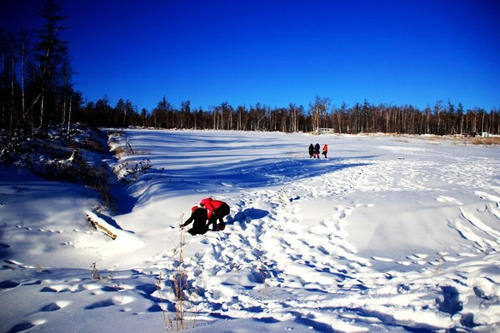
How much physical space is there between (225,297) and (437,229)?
5863mm

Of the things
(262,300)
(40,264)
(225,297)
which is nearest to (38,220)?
(40,264)

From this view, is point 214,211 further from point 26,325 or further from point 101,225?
point 26,325

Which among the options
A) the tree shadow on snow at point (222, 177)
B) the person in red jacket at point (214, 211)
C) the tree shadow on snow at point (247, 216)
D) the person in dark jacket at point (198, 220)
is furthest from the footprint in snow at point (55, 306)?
the tree shadow on snow at point (222, 177)

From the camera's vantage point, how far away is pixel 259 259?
17.1ft

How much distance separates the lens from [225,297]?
3.62 metres

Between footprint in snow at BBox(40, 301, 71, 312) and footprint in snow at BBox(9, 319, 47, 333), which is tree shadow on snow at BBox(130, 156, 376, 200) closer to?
footprint in snow at BBox(40, 301, 71, 312)

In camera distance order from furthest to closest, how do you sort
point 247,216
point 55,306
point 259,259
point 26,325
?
point 247,216 → point 259,259 → point 55,306 → point 26,325

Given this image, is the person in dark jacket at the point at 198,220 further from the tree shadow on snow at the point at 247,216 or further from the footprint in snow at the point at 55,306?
the footprint in snow at the point at 55,306

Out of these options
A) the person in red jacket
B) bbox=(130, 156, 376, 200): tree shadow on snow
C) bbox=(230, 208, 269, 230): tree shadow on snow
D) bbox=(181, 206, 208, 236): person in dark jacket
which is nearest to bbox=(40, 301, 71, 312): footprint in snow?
bbox=(181, 206, 208, 236): person in dark jacket

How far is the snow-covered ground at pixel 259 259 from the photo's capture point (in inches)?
111

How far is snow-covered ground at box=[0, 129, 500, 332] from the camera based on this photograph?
2.82 m

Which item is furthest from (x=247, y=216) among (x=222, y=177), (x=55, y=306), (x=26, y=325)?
(x=222, y=177)

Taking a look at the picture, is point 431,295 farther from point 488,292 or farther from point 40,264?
point 40,264

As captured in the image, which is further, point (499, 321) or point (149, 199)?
point (149, 199)
